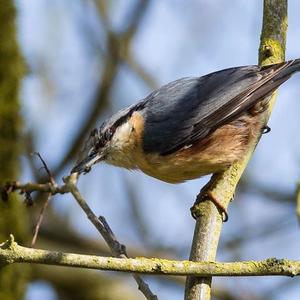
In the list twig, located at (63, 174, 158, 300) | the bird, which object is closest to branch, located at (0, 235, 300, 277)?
twig, located at (63, 174, 158, 300)

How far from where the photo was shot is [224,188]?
142 inches

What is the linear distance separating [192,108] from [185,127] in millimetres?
120

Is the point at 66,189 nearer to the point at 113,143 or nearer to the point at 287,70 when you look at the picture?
the point at 113,143

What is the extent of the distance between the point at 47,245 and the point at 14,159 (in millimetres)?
916

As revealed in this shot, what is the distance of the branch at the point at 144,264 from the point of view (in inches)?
98.7

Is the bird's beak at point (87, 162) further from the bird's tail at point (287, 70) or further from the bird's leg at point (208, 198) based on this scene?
the bird's tail at point (287, 70)

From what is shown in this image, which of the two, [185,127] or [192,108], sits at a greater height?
[192,108]

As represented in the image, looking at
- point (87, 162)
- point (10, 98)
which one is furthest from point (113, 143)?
point (10, 98)

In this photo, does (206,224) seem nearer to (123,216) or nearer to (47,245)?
(47,245)

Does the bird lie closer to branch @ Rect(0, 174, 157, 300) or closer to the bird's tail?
the bird's tail

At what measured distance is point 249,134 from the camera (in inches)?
159

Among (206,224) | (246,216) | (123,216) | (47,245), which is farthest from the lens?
(123,216)

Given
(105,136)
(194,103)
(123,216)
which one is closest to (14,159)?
(105,136)

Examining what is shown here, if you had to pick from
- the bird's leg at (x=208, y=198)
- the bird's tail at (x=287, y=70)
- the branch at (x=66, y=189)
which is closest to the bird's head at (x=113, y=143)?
the branch at (x=66, y=189)
